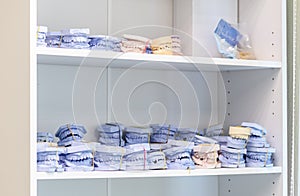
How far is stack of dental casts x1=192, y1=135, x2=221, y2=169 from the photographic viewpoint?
1.79 meters

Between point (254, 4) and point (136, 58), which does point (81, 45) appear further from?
point (254, 4)

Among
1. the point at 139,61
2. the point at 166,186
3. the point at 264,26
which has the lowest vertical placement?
Result: the point at 166,186

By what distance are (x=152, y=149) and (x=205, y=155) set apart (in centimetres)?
17

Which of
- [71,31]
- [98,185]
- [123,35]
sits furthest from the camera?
[98,185]

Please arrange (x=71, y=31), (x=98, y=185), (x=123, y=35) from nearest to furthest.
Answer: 1. (x=71, y=31)
2. (x=123, y=35)
3. (x=98, y=185)

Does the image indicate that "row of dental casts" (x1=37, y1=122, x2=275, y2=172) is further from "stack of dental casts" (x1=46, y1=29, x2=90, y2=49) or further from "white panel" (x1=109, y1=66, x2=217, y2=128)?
"stack of dental casts" (x1=46, y1=29, x2=90, y2=49)

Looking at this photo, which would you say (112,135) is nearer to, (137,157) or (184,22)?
(137,157)

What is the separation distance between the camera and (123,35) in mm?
1800

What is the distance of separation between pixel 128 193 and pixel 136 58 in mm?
523

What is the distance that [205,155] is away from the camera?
1.80 meters

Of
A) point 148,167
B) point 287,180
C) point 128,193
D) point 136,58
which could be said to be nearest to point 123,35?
point 136,58

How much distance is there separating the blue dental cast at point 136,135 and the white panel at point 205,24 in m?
0.29

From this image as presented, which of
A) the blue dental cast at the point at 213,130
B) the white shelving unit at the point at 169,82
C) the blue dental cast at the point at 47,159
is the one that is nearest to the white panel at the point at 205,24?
the white shelving unit at the point at 169,82

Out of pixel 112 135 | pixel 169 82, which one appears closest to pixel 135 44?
pixel 169 82
